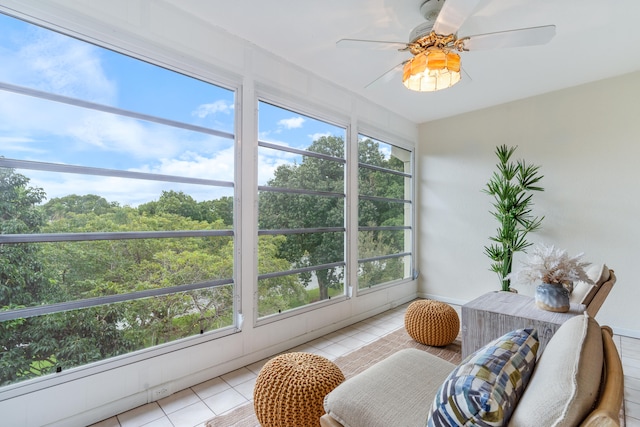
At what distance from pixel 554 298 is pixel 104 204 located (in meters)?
3.15

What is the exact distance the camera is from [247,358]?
2672 millimetres

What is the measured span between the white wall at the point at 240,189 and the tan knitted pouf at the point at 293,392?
3.05 ft

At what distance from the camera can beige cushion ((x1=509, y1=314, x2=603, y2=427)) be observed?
0.70m

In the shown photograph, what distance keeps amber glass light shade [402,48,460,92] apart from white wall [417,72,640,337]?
2601 millimetres

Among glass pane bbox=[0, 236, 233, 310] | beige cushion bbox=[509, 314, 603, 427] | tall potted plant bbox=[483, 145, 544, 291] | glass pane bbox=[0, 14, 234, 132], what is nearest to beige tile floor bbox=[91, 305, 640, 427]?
glass pane bbox=[0, 236, 233, 310]

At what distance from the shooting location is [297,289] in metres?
3.18

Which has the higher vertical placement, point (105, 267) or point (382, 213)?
point (382, 213)

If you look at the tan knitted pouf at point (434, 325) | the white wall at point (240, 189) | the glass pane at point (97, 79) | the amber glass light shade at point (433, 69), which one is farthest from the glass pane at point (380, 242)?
the glass pane at point (97, 79)

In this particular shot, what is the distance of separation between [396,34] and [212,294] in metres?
2.65

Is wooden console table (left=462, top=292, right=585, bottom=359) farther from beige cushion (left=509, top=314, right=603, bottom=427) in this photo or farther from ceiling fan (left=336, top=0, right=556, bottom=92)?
ceiling fan (left=336, top=0, right=556, bottom=92)

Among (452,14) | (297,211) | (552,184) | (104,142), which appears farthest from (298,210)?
(552,184)

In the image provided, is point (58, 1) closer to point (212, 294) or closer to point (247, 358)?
point (212, 294)

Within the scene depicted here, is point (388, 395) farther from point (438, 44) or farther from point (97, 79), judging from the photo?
point (97, 79)

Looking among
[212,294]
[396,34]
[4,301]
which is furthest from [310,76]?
[4,301]
